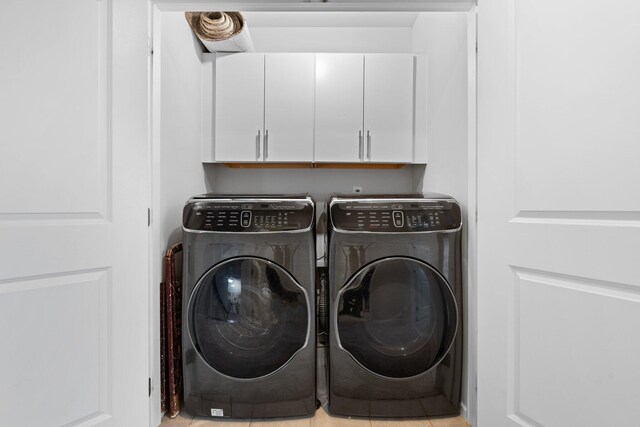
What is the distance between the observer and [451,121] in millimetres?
1793

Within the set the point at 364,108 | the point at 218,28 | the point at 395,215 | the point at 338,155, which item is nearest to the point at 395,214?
the point at 395,215

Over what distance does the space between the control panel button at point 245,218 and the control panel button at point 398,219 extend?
0.70m

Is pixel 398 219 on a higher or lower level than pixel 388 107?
lower

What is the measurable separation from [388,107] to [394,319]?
55.2 inches
